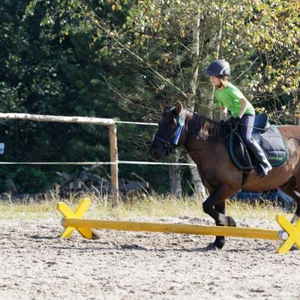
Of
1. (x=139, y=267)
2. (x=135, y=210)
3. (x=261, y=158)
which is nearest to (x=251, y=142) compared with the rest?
(x=261, y=158)

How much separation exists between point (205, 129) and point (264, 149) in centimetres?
76

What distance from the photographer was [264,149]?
35.1ft

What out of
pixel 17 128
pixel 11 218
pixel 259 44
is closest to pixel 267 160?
pixel 11 218

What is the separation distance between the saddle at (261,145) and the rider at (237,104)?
0.28 ft

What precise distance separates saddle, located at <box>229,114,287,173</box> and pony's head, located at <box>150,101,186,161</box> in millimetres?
700

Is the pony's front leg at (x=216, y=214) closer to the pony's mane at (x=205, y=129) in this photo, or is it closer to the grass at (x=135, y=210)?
the pony's mane at (x=205, y=129)

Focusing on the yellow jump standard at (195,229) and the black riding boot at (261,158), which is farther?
the black riding boot at (261,158)

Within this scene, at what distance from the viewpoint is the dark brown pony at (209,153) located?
33.9 feet

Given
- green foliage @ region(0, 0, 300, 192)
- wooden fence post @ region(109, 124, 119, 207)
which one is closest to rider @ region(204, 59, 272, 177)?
wooden fence post @ region(109, 124, 119, 207)

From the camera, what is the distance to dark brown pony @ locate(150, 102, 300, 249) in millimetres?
10344

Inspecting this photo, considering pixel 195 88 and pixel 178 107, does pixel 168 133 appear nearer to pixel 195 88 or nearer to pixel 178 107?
pixel 178 107

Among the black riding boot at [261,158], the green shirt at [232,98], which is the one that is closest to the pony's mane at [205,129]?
the green shirt at [232,98]

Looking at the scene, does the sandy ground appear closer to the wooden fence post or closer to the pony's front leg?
the pony's front leg

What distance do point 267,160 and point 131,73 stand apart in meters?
12.7
